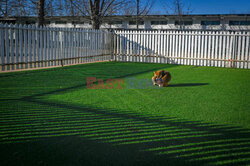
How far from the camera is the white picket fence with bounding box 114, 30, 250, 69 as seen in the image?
1226 centimetres

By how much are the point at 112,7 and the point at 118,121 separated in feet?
50.5

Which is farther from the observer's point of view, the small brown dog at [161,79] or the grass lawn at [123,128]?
the small brown dog at [161,79]

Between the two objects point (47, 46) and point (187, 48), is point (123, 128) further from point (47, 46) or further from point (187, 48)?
point (187, 48)

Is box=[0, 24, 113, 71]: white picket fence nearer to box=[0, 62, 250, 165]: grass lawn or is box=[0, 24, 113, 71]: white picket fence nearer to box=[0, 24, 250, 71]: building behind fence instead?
box=[0, 24, 250, 71]: building behind fence

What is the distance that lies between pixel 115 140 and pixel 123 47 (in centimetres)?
1283

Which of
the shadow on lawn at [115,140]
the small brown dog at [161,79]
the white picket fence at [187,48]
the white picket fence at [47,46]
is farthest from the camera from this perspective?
the white picket fence at [187,48]

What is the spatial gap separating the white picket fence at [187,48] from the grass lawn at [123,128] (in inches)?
286

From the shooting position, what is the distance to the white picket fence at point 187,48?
1226 centimetres

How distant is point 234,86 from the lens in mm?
6965

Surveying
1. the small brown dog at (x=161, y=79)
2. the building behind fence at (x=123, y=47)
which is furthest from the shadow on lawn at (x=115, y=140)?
the building behind fence at (x=123, y=47)

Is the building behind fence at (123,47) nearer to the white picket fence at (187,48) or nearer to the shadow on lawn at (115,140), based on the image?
the white picket fence at (187,48)

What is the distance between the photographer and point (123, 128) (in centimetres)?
340

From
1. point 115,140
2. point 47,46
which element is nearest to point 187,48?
point 47,46

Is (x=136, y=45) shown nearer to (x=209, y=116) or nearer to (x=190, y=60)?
(x=190, y=60)
